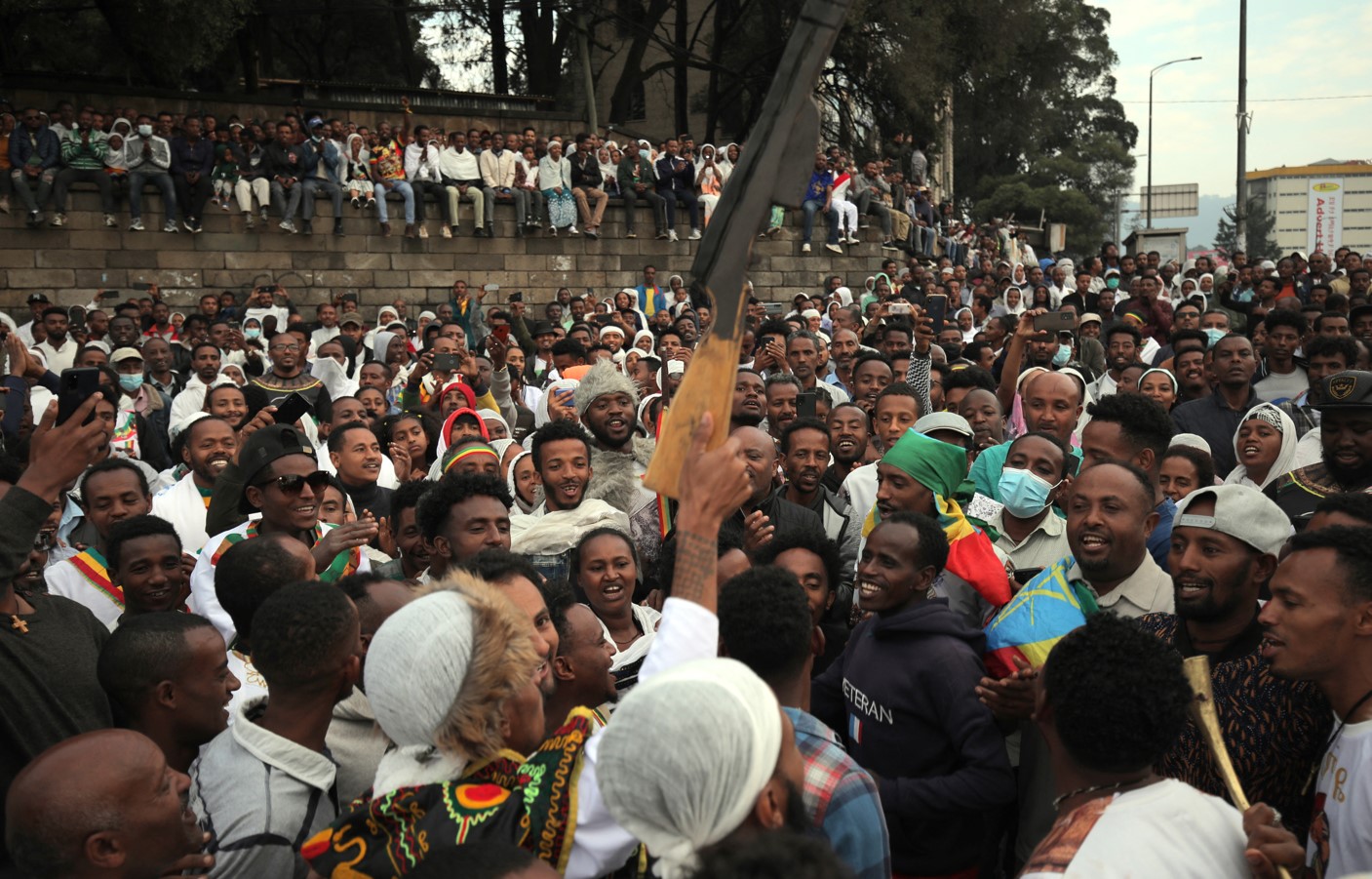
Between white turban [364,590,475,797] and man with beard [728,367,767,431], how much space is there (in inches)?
167

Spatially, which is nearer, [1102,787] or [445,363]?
[1102,787]

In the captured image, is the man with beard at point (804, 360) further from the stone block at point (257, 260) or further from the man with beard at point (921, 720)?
the stone block at point (257, 260)

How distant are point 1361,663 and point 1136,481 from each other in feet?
3.66

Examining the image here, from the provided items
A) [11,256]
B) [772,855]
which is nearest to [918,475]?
[772,855]

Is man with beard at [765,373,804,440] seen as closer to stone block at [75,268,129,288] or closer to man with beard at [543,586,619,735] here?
man with beard at [543,586,619,735]

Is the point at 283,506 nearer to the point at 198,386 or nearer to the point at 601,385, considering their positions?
the point at 601,385

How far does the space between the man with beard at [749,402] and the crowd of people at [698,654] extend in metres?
0.55

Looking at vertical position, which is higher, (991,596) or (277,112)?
(277,112)

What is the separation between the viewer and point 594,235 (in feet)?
68.9

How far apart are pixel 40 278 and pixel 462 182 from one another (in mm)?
6733

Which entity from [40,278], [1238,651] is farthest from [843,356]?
[40,278]

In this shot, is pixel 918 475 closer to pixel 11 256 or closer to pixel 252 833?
pixel 252 833

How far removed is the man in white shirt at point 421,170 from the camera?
1920 centimetres

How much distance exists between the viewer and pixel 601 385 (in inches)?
231
